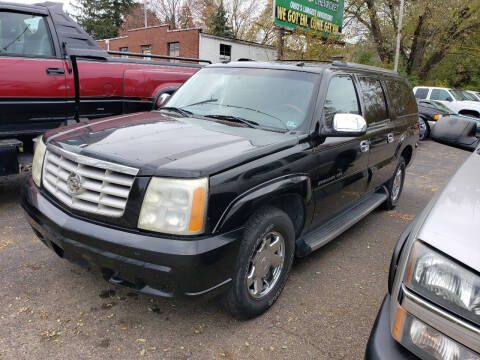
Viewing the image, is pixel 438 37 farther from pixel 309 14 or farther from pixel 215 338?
pixel 215 338

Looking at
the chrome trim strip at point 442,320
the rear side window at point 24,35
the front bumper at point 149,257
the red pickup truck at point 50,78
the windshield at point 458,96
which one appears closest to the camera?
the chrome trim strip at point 442,320

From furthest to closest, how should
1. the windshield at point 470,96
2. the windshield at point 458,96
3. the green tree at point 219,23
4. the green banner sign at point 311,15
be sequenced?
the green tree at point 219,23
the windshield at point 470,96
the windshield at point 458,96
the green banner sign at point 311,15

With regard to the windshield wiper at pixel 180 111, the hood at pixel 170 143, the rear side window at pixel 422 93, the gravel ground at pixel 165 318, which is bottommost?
the gravel ground at pixel 165 318

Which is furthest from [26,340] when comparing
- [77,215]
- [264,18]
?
[264,18]

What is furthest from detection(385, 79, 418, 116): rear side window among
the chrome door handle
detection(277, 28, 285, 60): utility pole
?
detection(277, 28, 285, 60): utility pole

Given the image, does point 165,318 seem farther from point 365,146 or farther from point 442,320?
point 365,146

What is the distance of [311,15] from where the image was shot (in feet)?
52.6

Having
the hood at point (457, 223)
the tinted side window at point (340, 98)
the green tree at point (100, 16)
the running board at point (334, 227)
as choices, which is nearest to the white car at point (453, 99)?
the running board at point (334, 227)

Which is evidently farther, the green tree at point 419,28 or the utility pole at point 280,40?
the green tree at point 419,28

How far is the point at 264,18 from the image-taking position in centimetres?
2861

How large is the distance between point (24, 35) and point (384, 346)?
5.07m

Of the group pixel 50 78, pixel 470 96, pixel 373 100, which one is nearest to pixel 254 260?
pixel 373 100

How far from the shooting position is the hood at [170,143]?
2.24 meters

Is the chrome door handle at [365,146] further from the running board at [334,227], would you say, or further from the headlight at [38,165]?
the headlight at [38,165]
